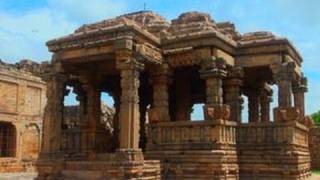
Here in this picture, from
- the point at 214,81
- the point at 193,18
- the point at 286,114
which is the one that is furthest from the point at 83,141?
the point at 286,114

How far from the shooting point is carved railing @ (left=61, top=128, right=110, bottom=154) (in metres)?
17.4

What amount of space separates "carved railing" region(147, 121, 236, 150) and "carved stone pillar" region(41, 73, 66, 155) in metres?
2.83

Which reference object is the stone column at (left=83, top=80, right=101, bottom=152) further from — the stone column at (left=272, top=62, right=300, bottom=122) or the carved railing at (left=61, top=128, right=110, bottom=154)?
the stone column at (left=272, top=62, right=300, bottom=122)

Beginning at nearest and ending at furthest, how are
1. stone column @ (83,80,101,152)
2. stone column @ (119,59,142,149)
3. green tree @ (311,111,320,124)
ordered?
stone column @ (119,59,142,149), stone column @ (83,80,101,152), green tree @ (311,111,320,124)

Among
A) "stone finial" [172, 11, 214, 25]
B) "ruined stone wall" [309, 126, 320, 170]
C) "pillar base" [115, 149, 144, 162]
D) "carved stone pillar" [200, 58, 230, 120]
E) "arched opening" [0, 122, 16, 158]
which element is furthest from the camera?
"arched opening" [0, 122, 16, 158]

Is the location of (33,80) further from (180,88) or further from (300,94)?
(300,94)

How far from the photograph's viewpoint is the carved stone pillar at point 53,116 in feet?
48.5

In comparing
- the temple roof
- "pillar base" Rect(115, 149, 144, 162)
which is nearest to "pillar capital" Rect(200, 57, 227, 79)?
the temple roof

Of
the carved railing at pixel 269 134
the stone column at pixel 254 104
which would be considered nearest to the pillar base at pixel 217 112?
the carved railing at pixel 269 134

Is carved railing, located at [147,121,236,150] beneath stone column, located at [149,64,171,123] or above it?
beneath

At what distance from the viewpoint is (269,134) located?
14.2 metres

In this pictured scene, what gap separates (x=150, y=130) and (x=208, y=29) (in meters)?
3.61

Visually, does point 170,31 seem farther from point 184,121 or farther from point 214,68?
point 184,121

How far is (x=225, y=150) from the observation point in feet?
45.6
